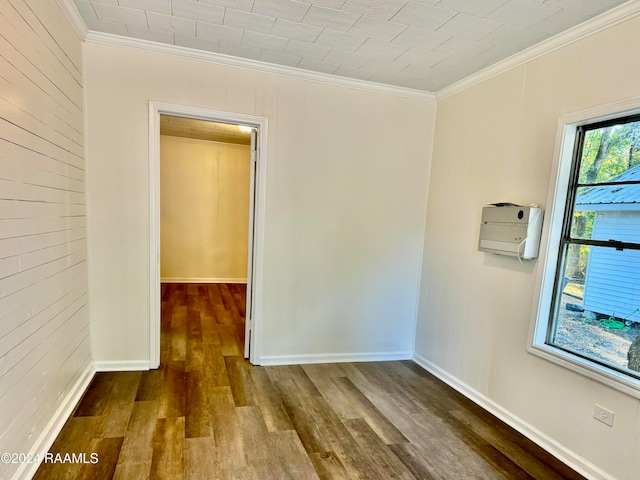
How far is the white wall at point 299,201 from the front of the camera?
2.62 metres

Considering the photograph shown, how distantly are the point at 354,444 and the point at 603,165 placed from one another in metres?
2.20

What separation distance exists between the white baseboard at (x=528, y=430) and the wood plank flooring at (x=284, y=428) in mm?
49

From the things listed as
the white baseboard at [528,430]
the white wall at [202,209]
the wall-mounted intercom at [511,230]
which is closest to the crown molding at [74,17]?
the wall-mounted intercom at [511,230]

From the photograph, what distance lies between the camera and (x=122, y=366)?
281cm

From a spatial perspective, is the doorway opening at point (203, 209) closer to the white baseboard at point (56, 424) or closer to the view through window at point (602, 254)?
the white baseboard at point (56, 424)

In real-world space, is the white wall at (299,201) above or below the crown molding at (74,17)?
below

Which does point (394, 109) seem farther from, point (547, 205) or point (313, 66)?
point (547, 205)

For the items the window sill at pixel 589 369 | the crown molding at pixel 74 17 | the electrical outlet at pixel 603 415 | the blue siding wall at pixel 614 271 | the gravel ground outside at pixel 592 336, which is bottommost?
the electrical outlet at pixel 603 415

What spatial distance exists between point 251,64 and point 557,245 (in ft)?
Result: 8.52

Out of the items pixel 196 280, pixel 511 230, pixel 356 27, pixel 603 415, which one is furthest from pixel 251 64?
pixel 196 280

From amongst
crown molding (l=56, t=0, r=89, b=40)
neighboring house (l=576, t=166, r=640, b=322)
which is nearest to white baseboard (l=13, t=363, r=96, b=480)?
crown molding (l=56, t=0, r=89, b=40)

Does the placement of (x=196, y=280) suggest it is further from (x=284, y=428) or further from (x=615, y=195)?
(x=615, y=195)

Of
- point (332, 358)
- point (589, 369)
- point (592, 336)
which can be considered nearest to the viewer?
point (589, 369)

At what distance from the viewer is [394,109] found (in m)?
3.17
